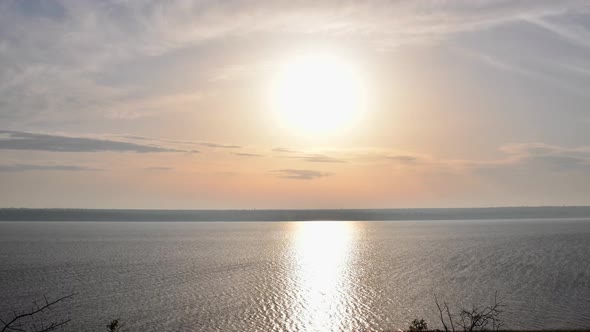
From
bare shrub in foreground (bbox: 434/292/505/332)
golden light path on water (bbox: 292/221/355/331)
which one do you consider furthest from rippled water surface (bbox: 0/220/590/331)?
bare shrub in foreground (bbox: 434/292/505/332)

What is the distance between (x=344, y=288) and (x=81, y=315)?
37756 mm

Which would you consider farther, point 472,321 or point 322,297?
point 322,297

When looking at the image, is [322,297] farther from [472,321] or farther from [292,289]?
[472,321]

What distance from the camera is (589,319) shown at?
48750 mm

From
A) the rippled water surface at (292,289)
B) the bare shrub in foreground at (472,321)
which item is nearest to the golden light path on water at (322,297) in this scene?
the rippled water surface at (292,289)

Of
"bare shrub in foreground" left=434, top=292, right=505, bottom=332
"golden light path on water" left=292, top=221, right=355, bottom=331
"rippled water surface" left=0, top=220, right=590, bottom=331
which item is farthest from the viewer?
"golden light path on water" left=292, top=221, right=355, bottom=331

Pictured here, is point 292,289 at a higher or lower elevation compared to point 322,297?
higher

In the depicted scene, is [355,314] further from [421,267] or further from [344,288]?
[421,267]

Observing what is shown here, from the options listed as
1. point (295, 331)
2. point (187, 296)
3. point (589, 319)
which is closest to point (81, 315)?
point (187, 296)

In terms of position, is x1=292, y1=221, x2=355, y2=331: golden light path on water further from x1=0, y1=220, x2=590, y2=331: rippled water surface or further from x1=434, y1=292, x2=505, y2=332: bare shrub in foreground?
x1=434, y1=292, x2=505, y2=332: bare shrub in foreground

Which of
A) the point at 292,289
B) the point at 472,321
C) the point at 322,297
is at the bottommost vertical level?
the point at 322,297

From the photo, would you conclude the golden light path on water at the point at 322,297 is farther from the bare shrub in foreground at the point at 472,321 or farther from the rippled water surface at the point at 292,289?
the bare shrub in foreground at the point at 472,321

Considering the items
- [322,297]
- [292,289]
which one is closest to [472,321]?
[322,297]

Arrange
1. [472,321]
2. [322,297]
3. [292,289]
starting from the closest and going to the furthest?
1. [472,321]
2. [322,297]
3. [292,289]
